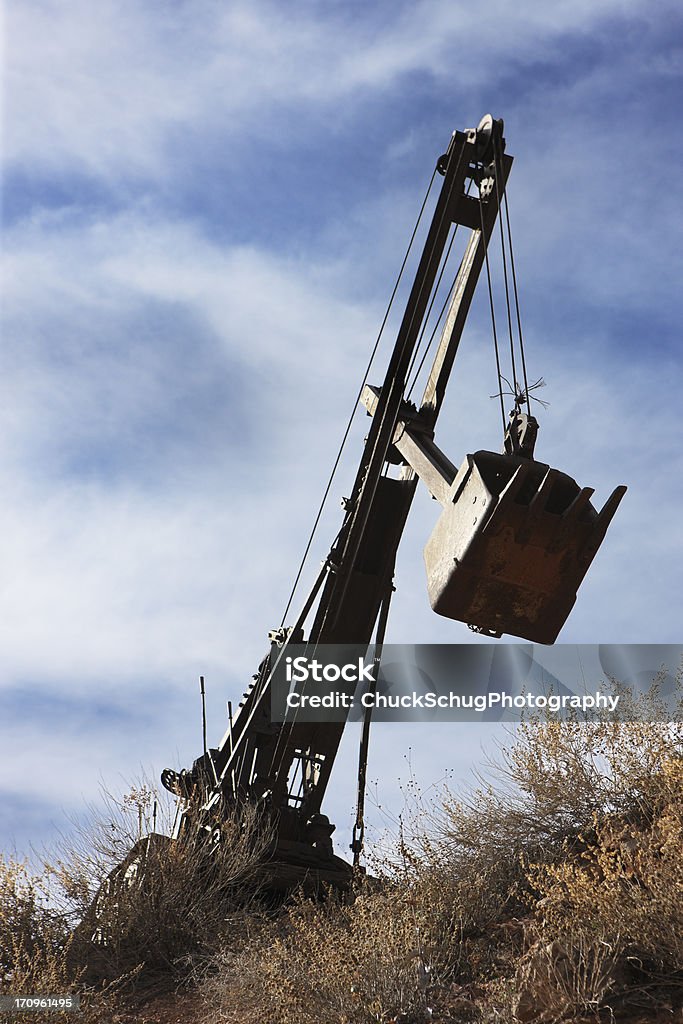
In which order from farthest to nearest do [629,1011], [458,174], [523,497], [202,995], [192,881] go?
1. [458,174]
2. [192,881]
3. [202,995]
4. [523,497]
5. [629,1011]

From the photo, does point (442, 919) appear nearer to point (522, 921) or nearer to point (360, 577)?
point (522, 921)

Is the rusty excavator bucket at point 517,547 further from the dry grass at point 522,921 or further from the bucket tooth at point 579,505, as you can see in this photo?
the dry grass at point 522,921

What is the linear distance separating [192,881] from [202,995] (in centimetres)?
136

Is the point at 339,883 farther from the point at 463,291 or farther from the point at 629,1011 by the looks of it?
the point at 463,291

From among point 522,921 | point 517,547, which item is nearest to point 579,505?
point 517,547

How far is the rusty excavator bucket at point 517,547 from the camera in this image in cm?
621

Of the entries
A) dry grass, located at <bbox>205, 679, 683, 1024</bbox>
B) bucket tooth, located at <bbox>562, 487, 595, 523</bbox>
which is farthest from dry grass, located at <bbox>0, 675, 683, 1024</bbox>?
bucket tooth, located at <bbox>562, 487, 595, 523</bbox>

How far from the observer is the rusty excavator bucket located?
621 cm

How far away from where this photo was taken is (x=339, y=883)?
9.13m

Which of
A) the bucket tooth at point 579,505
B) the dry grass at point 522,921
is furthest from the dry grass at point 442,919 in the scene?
the bucket tooth at point 579,505

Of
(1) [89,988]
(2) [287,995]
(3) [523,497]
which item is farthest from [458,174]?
(1) [89,988]

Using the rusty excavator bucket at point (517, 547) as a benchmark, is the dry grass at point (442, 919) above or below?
below

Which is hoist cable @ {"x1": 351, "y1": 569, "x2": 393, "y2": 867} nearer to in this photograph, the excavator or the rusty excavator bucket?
the excavator

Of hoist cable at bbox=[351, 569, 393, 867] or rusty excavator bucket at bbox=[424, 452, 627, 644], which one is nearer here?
rusty excavator bucket at bbox=[424, 452, 627, 644]
